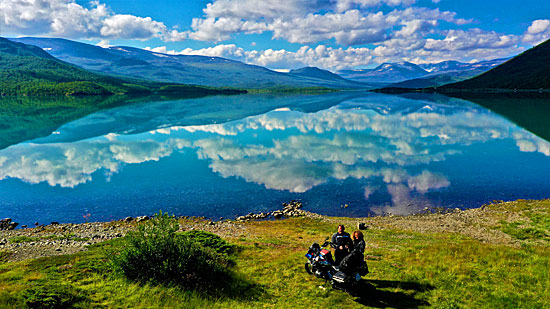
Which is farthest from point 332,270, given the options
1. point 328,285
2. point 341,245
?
point 341,245

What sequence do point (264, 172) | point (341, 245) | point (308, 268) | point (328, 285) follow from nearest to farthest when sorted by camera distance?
point (341, 245) → point (328, 285) → point (308, 268) → point (264, 172)

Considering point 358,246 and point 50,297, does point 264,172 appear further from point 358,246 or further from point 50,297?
point 50,297

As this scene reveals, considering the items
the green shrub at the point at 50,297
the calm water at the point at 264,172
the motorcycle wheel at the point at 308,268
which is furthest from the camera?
the calm water at the point at 264,172

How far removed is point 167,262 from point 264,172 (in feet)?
121

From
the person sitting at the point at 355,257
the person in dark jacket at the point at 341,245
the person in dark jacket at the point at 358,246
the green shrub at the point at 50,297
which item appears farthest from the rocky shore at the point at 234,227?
the person in dark jacket at the point at 358,246

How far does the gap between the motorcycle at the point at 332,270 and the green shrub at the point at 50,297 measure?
1064cm

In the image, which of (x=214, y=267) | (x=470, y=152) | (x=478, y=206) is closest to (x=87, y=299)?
(x=214, y=267)

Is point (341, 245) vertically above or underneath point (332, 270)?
above

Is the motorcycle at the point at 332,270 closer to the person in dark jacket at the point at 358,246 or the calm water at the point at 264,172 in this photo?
the person in dark jacket at the point at 358,246

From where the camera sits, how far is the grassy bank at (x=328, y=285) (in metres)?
13.1

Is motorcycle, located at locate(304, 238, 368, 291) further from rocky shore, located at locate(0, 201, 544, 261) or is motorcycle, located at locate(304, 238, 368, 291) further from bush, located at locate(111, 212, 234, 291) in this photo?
rocky shore, located at locate(0, 201, 544, 261)

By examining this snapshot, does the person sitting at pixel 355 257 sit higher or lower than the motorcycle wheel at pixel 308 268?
higher

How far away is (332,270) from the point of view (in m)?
15.0

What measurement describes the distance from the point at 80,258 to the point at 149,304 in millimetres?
9508
